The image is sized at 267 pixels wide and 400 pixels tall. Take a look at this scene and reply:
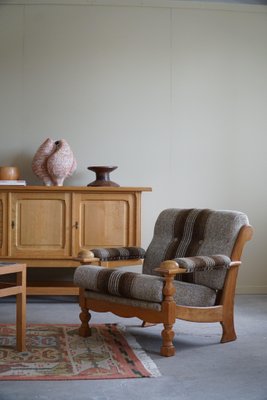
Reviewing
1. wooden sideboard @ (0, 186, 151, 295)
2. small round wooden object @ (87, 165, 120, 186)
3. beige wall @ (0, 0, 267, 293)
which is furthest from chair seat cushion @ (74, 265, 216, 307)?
beige wall @ (0, 0, 267, 293)

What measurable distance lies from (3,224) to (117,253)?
1.34m

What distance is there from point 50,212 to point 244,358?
7.49 ft

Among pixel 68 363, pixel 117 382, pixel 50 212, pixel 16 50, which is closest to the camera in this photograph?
pixel 117 382

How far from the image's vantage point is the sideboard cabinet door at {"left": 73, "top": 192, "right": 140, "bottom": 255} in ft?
16.4

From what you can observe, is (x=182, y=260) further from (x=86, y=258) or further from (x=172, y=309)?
(x=86, y=258)

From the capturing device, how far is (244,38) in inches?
227

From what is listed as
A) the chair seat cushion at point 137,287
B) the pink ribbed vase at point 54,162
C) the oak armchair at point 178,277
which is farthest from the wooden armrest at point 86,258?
the pink ribbed vase at point 54,162

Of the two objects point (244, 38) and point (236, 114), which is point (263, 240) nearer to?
point (236, 114)

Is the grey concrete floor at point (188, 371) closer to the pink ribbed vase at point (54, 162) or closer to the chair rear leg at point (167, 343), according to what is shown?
the chair rear leg at point (167, 343)

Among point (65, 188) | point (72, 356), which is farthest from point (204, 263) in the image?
point (65, 188)

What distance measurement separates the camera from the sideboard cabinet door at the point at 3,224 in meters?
4.93

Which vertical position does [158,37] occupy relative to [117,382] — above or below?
above

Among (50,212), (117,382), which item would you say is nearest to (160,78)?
(50,212)

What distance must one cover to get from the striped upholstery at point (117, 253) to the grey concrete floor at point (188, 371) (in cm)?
48
